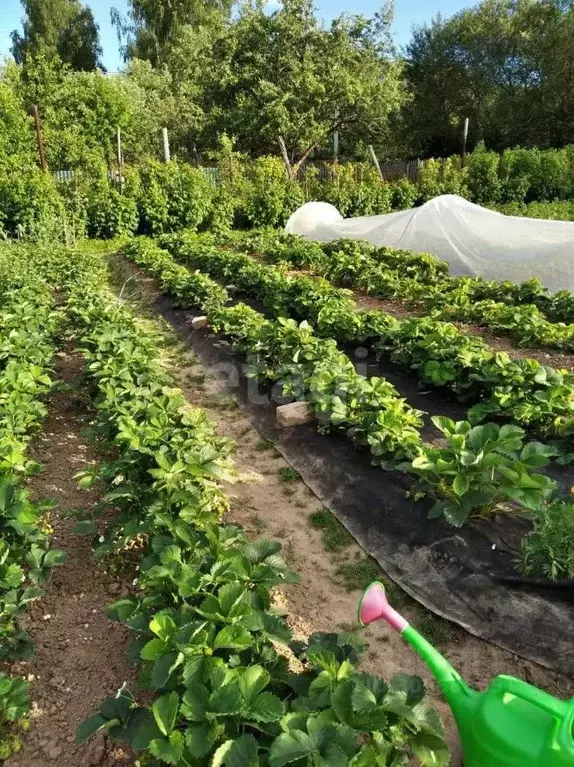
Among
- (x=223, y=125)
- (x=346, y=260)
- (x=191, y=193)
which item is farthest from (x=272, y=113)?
(x=346, y=260)

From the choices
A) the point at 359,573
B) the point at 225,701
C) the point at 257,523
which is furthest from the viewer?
the point at 257,523

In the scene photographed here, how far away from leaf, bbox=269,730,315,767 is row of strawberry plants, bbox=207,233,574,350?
5129mm

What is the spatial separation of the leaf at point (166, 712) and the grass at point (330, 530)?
6.00ft

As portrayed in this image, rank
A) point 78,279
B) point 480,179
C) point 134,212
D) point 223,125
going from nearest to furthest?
point 78,279 → point 134,212 → point 480,179 → point 223,125

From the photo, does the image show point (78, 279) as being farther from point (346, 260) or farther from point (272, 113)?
point (272, 113)

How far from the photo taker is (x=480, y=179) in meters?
18.9

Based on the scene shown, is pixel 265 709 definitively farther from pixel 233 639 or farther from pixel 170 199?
pixel 170 199

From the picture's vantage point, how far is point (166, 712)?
1.65m

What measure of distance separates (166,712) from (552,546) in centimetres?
197

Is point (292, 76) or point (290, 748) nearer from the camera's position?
point (290, 748)

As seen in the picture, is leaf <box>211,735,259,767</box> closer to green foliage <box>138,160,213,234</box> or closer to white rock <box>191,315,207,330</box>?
white rock <box>191,315,207,330</box>

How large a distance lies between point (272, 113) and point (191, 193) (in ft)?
25.1

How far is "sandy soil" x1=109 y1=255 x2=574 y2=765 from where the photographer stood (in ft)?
8.32

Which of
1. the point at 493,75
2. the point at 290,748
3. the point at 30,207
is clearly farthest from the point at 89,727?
the point at 493,75
